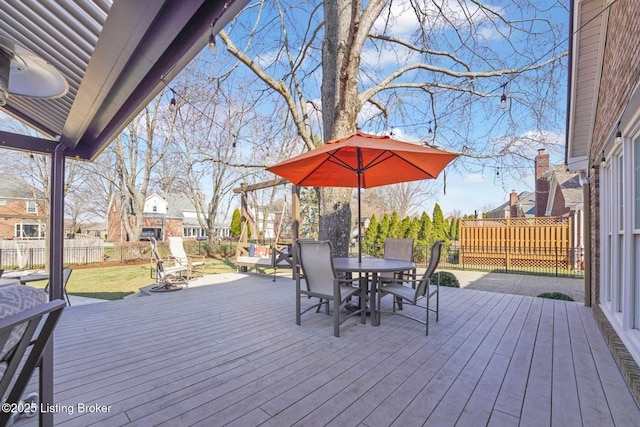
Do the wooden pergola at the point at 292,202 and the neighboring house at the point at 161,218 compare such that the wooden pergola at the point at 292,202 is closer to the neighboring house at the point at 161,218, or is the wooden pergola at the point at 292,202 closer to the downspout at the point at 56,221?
the downspout at the point at 56,221

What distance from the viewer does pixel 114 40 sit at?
5.69 feet

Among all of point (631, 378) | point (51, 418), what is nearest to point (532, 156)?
point (631, 378)

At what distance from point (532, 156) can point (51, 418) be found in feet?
33.2

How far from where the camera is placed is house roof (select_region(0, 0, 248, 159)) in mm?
1565

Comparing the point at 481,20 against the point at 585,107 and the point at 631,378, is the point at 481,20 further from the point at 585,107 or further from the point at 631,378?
the point at 631,378

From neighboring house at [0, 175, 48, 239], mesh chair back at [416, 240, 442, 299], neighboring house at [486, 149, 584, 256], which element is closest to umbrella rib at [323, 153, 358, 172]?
mesh chair back at [416, 240, 442, 299]

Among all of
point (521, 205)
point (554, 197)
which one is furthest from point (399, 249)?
point (521, 205)

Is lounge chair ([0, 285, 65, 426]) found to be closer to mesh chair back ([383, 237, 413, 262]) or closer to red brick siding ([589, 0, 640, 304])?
red brick siding ([589, 0, 640, 304])

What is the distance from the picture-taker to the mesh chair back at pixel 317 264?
351 centimetres

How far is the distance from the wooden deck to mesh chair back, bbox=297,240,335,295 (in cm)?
50

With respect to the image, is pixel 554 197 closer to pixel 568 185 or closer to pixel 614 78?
pixel 568 185

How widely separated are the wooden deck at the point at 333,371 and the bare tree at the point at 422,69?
2.81 metres

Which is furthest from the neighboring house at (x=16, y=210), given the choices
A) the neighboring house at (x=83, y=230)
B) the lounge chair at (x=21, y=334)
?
the lounge chair at (x=21, y=334)

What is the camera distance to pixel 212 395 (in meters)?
2.22
